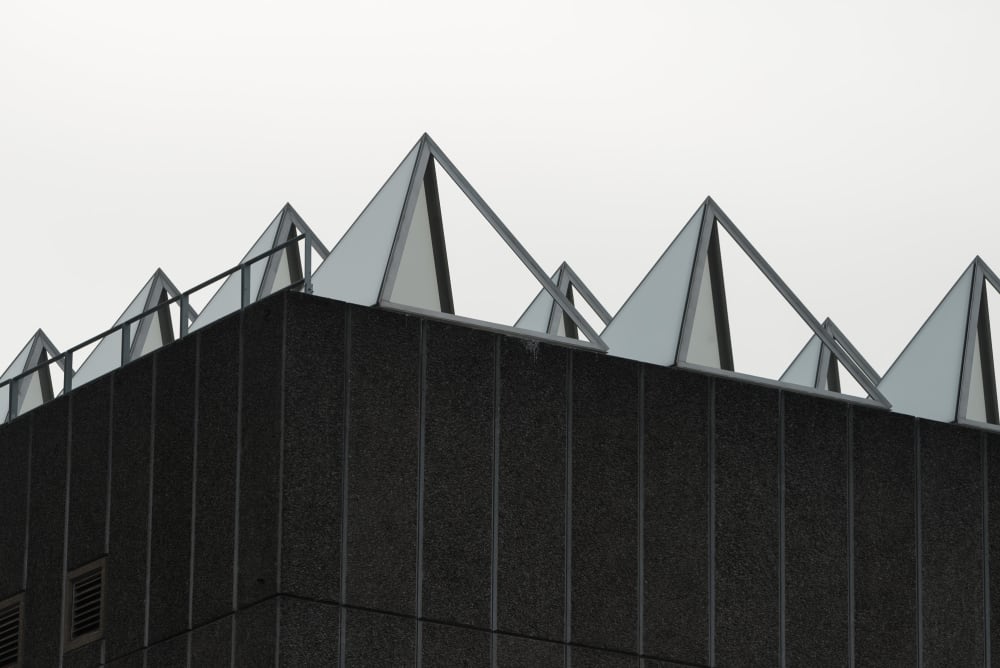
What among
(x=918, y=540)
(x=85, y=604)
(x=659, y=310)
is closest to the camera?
(x=85, y=604)

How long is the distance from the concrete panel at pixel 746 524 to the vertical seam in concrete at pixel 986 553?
168 inches

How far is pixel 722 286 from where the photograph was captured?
96.3 feet

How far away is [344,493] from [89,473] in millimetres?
5392

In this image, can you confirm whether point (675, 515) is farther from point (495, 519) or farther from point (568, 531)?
point (495, 519)

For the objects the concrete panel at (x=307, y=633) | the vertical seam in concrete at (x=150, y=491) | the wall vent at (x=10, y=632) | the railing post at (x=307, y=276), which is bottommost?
the concrete panel at (x=307, y=633)

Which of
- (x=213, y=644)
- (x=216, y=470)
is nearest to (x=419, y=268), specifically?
(x=216, y=470)

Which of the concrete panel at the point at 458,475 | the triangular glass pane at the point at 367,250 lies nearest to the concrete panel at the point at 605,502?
the concrete panel at the point at 458,475

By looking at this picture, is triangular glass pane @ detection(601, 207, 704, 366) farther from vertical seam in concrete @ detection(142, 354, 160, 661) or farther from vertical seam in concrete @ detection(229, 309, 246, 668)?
vertical seam in concrete @ detection(142, 354, 160, 661)

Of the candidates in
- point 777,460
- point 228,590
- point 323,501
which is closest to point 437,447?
point 323,501

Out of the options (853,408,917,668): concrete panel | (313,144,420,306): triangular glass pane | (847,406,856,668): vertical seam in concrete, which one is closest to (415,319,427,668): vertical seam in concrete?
(313,144,420,306): triangular glass pane

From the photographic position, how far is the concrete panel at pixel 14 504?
28141 millimetres

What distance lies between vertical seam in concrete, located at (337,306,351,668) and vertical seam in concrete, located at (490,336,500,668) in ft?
7.12

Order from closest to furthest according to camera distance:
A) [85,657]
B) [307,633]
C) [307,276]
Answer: [307,633] < [307,276] < [85,657]

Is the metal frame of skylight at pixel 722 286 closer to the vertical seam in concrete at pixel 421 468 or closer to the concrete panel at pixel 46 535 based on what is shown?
the vertical seam in concrete at pixel 421 468
